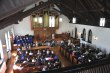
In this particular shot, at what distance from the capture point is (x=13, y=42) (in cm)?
1855

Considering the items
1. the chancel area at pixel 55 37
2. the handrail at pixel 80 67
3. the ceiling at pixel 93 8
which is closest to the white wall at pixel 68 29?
the chancel area at pixel 55 37

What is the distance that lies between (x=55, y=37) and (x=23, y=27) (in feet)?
18.9

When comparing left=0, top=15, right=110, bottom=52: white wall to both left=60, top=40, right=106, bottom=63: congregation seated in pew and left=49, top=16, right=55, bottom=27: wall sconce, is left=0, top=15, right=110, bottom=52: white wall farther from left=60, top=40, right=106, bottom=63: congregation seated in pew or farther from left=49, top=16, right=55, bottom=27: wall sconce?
left=49, top=16, right=55, bottom=27: wall sconce

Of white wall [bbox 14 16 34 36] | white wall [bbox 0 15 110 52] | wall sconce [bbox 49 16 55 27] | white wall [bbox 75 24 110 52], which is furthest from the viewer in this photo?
white wall [bbox 14 16 34 36]

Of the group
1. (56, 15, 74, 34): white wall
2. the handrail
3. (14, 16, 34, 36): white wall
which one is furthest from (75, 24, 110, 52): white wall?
the handrail

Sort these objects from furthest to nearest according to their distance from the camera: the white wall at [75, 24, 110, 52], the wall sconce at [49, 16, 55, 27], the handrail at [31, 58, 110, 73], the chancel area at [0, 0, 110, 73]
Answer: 1. the wall sconce at [49, 16, 55, 27]
2. the white wall at [75, 24, 110, 52]
3. the chancel area at [0, 0, 110, 73]
4. the handrail at [31, 58, 110, 73]

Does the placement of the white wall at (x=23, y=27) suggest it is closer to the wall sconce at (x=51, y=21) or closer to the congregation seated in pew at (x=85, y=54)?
the wall sconce at (x=51, y=21)

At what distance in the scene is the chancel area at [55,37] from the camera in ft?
19.8

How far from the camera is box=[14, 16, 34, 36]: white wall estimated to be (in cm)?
2097

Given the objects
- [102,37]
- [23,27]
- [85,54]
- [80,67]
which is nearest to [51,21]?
[23,27]

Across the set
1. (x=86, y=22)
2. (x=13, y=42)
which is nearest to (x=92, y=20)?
(x=86, y=22)

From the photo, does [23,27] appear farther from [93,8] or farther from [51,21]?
[93,8]

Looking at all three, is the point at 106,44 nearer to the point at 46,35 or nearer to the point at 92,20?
the point at 92,20

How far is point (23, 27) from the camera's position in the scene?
21172 mm
